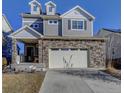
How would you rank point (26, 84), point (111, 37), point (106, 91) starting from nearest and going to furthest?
point (106, 91), point (26, 84), point (111, 37)

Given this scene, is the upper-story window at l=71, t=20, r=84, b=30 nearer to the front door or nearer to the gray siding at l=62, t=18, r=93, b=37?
the gray siding at l=62, t=18, r=93, b=37

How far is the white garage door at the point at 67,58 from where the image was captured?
2109cm

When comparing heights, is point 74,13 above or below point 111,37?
above

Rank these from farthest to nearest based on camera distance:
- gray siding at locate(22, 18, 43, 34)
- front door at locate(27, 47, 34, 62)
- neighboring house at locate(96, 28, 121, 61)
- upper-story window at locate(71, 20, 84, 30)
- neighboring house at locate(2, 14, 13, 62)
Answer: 1. neighboring house at locate(96, 28, 121, 61)
2. neighboring house at locate(2, 14, 13, 62)
3. front door at locate(27, 47, 34, 62)
4. gray siding at locate(22, 18, 43, 34)
5. upper-story window at locate(71, 20, 84, 30)

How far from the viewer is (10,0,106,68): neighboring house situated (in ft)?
69.4

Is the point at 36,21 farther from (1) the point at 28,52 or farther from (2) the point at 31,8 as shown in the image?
(1) the point at 28,52

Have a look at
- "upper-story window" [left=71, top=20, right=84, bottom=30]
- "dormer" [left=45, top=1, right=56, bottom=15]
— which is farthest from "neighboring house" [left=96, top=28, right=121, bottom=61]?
"dormer" [left=45, top=1, right=56, bottom=15]

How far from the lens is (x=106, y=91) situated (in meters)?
10.4

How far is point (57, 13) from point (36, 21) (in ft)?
8.57

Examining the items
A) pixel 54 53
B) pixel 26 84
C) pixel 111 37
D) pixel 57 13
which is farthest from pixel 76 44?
pixel 26 84

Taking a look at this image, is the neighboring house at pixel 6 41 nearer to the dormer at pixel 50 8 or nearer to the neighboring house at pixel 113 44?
the dormer at pixel 50 8

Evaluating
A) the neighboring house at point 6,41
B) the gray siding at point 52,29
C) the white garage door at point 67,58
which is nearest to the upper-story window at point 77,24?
the gray siding at point 52,29

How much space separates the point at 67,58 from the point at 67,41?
1615 mm

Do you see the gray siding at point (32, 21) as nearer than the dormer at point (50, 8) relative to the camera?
Yes
